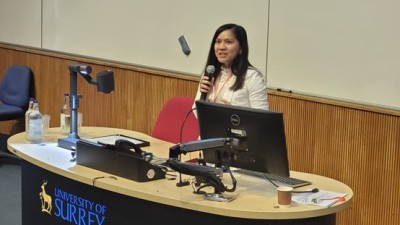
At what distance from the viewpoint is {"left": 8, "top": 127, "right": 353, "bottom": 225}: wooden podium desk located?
2.50 m

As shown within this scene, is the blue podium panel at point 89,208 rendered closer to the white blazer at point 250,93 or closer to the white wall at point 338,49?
the white blazer at point 250,93

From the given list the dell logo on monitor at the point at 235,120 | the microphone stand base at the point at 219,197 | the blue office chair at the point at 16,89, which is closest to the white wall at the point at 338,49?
the dell logo on monitor at the point at 235,120

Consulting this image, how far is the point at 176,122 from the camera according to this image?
154 inches

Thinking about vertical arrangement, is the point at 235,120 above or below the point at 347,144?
above

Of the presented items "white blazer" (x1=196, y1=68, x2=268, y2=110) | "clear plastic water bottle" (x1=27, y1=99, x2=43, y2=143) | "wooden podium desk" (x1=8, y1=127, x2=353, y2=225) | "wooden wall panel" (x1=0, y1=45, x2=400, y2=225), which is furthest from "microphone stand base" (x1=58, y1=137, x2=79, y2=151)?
"wooden wall panel" (x1=0, y1=45, x2=400, y2=225)

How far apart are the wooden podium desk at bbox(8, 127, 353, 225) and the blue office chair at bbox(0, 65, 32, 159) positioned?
2.37 m

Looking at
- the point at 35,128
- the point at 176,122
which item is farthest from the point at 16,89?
the point at 176,122

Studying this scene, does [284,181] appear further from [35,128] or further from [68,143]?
[35,128]

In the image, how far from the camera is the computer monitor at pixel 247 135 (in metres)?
2.56

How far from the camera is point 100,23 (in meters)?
5.57

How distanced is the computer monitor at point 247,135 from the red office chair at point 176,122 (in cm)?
94

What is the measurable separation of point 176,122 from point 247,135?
4.34ft

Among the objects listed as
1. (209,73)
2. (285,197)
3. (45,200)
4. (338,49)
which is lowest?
(45,200)

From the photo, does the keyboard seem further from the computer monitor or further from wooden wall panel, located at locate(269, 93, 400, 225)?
wooden wall panel, located at locate(269, 93, 400, 225)
